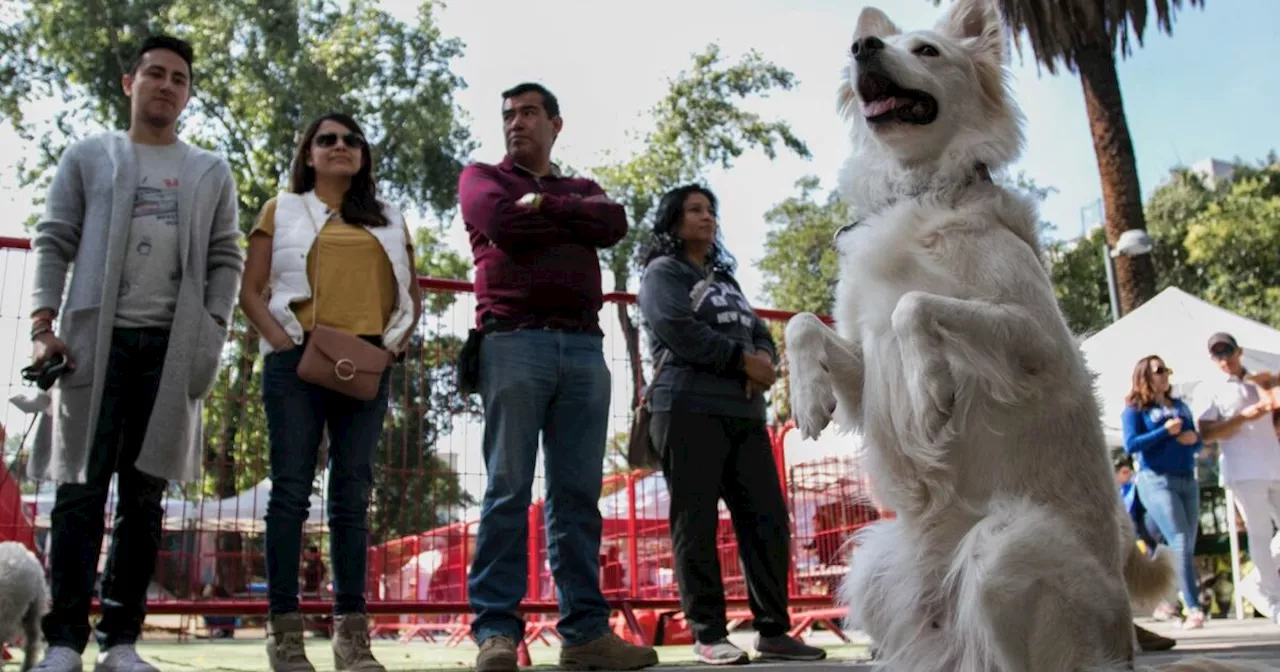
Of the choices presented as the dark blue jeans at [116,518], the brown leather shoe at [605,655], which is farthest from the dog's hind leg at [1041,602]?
the dark blue jeans at [116,518]

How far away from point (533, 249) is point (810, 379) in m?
1.78

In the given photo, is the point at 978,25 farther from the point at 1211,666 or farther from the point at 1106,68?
the point at 1106,68

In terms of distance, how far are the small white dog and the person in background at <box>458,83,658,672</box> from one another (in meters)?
1.95

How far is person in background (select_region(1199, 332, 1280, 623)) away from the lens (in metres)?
8.44

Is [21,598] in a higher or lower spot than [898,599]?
higher

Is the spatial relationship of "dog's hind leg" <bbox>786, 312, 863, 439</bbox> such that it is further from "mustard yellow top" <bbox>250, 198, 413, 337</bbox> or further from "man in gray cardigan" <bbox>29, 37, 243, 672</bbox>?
"man in gray cardigan" <bbox>29, 37, 243, 672</bbox>

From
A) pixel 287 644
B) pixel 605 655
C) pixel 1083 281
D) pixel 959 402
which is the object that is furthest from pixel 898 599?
pixel 1083 281

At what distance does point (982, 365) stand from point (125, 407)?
3.11 m

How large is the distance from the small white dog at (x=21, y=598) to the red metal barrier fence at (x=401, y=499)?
0.80 meters

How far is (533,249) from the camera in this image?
4375mm

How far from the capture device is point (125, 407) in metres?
4.04

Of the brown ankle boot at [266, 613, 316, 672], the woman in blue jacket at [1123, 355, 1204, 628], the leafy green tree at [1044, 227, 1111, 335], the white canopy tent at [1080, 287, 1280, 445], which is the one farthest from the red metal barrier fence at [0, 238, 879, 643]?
the leafy green tree at [1044, 227, 1111, 335]

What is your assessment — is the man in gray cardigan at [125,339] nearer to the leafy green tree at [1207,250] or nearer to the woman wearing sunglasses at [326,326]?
the woman wearing sunglasses at [326,326]

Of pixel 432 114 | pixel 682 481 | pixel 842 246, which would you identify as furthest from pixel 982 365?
pixel 432 114
